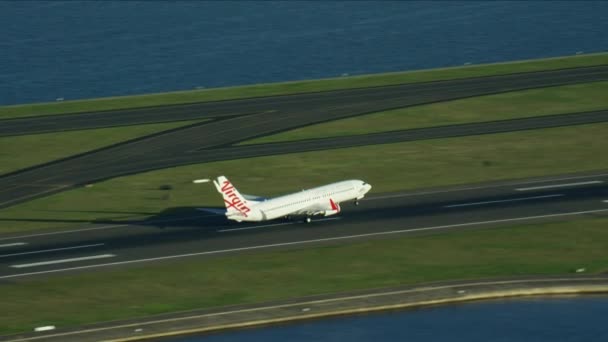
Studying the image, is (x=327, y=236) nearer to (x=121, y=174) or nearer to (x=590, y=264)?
(x=590, y=264)

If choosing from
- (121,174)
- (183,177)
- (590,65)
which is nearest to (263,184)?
(183,177)

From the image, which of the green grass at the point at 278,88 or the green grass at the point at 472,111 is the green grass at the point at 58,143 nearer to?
the green grass at the point at 278,88

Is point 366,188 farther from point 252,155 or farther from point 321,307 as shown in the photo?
point 321,307

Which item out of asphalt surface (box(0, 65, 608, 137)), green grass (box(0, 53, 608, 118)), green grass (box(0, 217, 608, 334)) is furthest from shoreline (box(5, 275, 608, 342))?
green grass (box(0, 53, 608, 118))

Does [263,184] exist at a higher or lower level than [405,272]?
higher

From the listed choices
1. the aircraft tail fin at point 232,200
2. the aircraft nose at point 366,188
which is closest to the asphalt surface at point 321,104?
the aircraft nose at point 366,188
